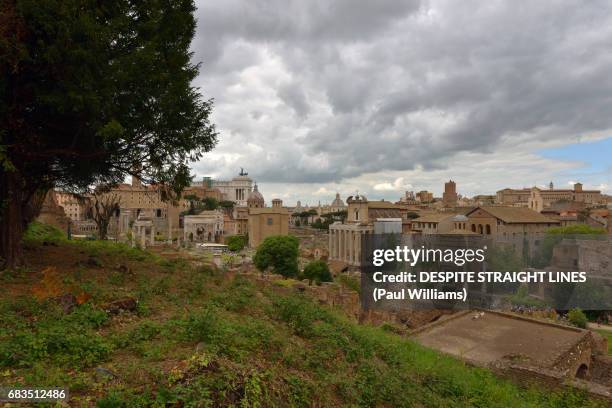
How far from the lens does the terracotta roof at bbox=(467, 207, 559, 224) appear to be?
4566cm

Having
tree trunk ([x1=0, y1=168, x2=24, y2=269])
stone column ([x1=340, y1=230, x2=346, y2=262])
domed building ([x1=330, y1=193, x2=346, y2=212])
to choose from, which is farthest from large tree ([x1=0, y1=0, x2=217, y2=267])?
domed building ([x1=330, y1=193, x2=346, y2=212])

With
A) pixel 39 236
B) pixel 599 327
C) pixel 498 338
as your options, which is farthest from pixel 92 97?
pixel 599 327

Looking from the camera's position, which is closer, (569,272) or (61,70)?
(61,70)

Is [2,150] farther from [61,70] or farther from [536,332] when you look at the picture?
[536,332]

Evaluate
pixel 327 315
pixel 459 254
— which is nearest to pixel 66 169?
pixel 327 315

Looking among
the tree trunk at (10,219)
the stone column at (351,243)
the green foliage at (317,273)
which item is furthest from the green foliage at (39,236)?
the stone column at (351,243)

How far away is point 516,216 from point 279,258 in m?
29.8

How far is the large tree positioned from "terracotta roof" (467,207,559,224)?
4395 centimetres

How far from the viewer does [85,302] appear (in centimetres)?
659

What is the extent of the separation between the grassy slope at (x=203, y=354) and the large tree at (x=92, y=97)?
2.41 metres

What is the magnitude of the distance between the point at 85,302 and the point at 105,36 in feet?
15.7

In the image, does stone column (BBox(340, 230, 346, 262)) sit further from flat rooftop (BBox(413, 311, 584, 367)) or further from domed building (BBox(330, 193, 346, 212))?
domed building (BBox(330, 193, 346, 212))

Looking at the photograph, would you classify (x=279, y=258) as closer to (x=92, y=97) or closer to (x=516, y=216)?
(x=516, y=216)


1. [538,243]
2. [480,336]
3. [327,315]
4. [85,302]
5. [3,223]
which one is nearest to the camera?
[85,302]
